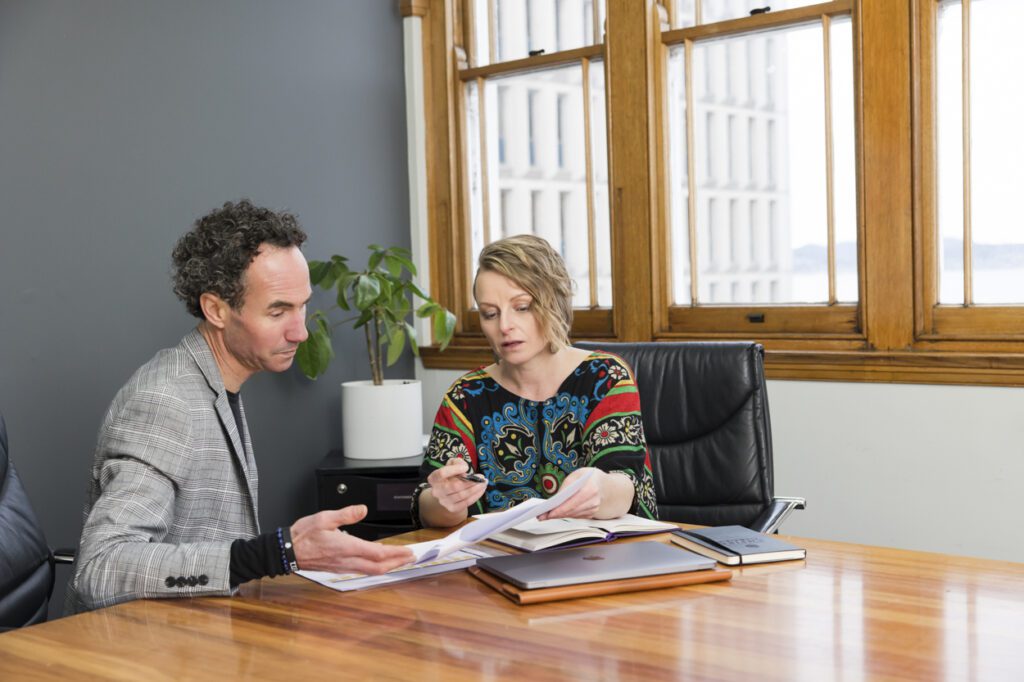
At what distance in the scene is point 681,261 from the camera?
11.8ft

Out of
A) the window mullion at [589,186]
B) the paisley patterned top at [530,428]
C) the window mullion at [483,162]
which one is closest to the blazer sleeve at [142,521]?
the paisley patterned top at [530,428]

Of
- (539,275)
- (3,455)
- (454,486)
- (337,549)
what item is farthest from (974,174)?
(3,455)

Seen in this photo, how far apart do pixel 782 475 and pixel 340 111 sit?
2.03 metres

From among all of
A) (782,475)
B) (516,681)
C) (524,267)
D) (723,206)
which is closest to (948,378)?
(782,475)

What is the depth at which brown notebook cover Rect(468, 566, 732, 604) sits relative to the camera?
4.84ft

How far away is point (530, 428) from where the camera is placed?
7.61 feet

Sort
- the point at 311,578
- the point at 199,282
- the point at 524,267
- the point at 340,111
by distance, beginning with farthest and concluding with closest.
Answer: the point at 340,111 → the point at 524,267 → the point at 199,282 → the point at 311,578

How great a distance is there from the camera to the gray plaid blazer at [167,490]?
154cm

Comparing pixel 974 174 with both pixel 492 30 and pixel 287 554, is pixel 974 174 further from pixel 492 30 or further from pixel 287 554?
pixel 287 554

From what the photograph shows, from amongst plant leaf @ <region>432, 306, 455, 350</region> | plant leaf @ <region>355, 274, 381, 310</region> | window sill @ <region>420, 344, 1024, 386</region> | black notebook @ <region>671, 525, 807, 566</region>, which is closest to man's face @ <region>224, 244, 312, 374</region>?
black notebook @ <region>671, 525, 807, 566</region>

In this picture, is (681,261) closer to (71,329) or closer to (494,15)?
(494,15)

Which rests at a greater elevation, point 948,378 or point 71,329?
point 71,329

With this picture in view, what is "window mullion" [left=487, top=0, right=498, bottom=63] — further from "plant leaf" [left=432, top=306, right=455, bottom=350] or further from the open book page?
the open book page

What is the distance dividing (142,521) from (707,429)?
134 centimetres
